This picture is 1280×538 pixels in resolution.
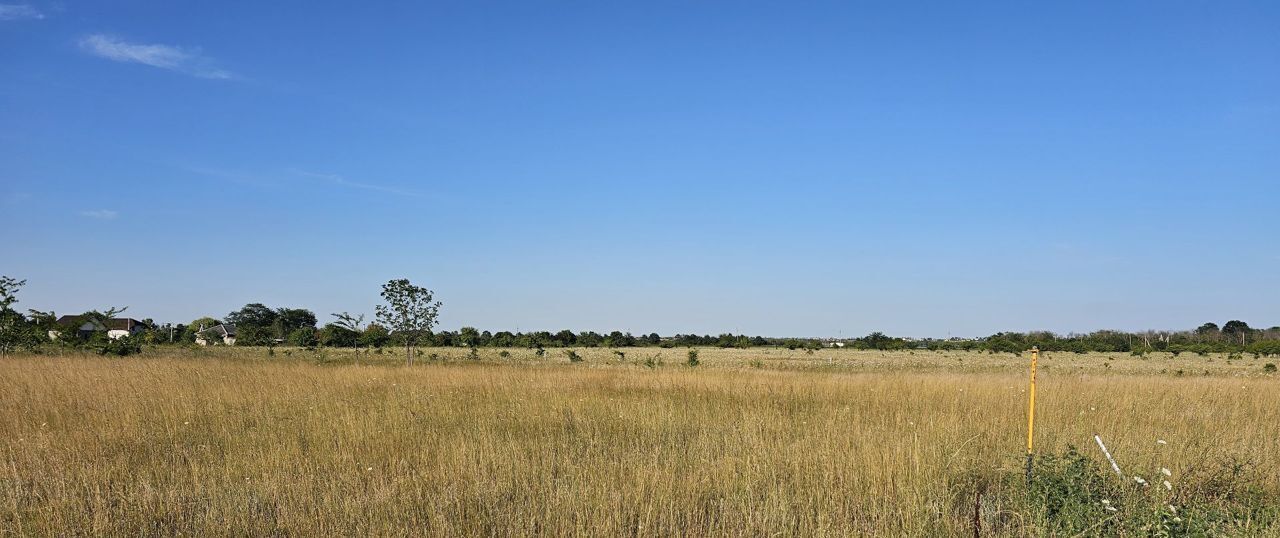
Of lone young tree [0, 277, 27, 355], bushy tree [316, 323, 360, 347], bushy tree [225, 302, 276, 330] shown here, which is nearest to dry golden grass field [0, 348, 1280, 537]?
lone young tree [0, 277, 27, 355]

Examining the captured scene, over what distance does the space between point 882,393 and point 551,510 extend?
8.77 meters

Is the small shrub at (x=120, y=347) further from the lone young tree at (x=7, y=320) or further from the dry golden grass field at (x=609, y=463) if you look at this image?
the dry golden grass field at (x=609, y=463)

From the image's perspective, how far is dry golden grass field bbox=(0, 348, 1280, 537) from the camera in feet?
16.7

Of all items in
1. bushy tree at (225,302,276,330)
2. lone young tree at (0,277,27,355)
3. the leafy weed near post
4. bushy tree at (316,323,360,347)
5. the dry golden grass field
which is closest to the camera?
the leafy weed near post

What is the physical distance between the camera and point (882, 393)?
12.7 metres

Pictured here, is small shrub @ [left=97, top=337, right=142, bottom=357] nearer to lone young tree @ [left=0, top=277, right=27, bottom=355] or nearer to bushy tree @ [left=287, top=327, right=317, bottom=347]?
lone young tree @ [left=0, top=277, right=27, bottom=355]

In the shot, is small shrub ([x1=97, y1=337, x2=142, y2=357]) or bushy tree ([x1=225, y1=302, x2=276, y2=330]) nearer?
small shrub ([x1=97, y1=337, x2=142, y2=357])

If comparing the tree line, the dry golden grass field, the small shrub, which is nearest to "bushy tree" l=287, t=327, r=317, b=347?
the tree line

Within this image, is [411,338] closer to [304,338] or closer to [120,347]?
[120,347]

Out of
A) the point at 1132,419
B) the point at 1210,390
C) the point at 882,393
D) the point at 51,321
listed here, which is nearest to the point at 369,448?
the point at 882,393

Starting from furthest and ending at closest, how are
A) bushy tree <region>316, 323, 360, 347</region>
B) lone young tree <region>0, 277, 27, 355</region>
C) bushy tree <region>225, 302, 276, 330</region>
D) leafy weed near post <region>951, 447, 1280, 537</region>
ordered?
bushy tree <region>225, 302, 276, 330</region> → bushy tree <region>316, 323, 360, 347</region> → lone young tree <region>0, 277, 27, 355</region> → leafy weed near post <region>951, 447, 1280, 537</region>

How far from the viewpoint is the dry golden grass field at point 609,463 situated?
508cm

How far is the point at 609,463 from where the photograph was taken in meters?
6.73

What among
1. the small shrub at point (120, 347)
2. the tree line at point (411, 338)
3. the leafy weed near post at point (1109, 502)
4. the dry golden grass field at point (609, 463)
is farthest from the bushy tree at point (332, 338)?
the leafy weed near post at point (1109, 502)
